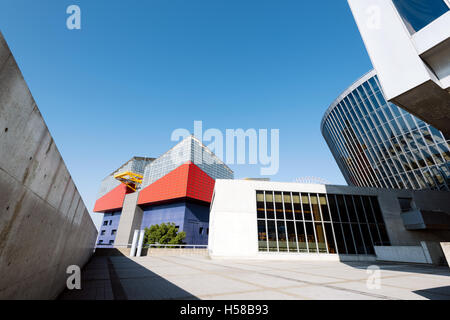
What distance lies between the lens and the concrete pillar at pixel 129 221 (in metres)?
44.8

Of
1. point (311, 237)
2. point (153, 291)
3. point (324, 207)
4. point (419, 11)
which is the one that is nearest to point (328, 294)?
point (153, 291)

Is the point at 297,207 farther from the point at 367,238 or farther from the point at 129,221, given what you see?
the point at 129,221

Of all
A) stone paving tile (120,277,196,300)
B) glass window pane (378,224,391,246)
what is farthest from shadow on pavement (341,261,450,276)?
stone paving tile (120,277,196,300)

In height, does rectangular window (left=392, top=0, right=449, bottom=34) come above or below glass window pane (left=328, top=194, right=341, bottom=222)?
above

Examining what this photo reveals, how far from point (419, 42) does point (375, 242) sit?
19930 millimetres

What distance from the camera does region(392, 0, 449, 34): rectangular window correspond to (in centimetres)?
632

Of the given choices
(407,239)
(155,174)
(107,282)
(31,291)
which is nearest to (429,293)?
(31,291)

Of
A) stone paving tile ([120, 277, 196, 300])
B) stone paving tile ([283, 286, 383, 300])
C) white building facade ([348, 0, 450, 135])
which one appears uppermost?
white building facade ([348, 0, 450, 135])

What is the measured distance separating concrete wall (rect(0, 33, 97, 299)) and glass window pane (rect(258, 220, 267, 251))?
1732 centimetres

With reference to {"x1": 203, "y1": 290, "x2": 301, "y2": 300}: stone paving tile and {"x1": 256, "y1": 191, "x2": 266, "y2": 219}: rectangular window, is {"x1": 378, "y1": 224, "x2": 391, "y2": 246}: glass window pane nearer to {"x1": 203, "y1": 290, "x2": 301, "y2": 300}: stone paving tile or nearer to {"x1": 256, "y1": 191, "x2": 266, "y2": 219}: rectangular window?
{"x1": 256, "y1": 191, "x2": 266, "y2": 219}: rectangular window

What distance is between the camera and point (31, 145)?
200cm

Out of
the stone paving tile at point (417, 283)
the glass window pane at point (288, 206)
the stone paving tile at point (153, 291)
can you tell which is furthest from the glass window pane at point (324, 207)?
the stone paving tile at point (153, 291)

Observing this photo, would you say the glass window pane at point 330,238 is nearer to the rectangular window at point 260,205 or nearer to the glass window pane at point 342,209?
the glass window pane at point 342,209
